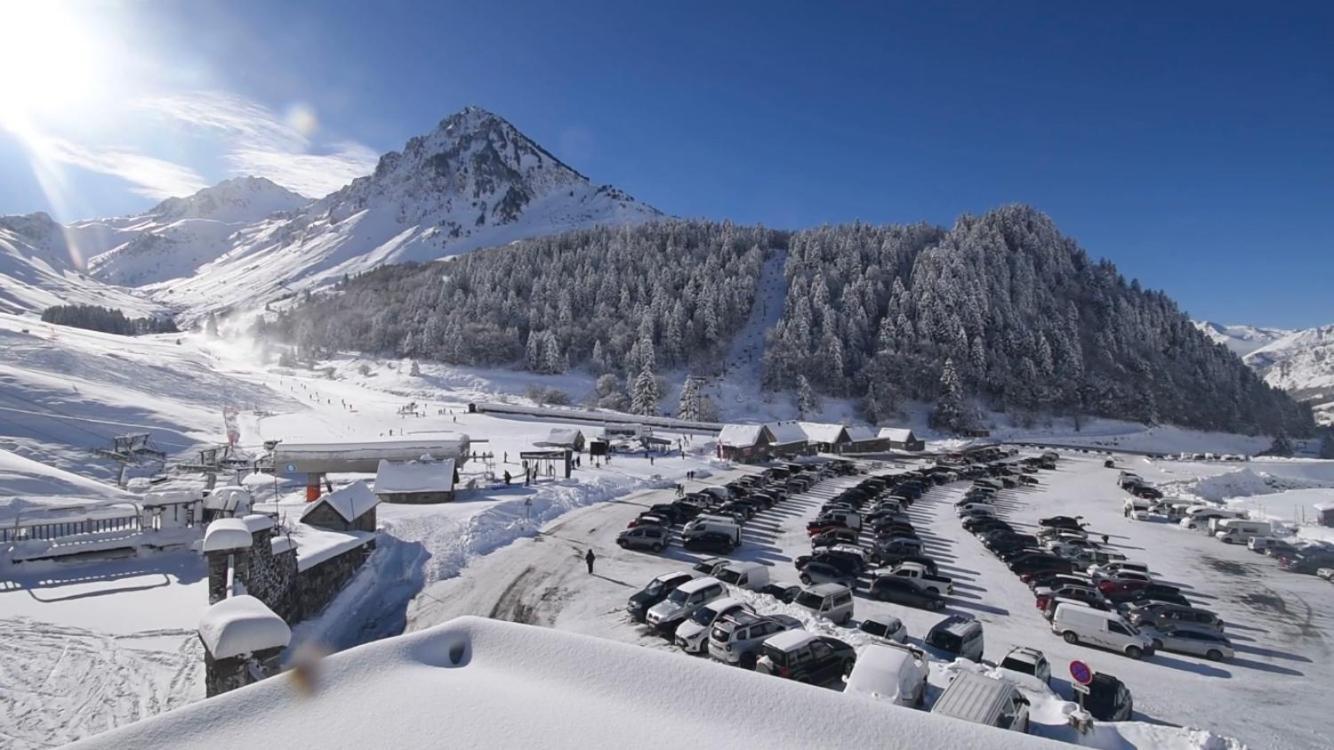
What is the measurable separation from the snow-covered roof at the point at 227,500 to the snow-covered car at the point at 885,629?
1900cm

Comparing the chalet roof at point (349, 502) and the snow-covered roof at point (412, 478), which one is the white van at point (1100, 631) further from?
the snow-covered roof at point (412, 478)

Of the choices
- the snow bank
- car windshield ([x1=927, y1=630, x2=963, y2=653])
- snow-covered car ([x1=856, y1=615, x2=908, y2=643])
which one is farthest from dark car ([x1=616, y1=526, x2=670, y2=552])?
the snow bank

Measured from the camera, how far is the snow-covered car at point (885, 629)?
1741 centimetres

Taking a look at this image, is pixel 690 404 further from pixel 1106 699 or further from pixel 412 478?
pixel 1106 699

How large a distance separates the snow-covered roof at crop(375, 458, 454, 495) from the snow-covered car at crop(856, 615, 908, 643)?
77.9 ft

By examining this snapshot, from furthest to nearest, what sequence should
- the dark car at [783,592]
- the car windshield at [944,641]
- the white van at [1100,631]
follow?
the dark car at [783,592]
the white van at [1100,631]
the car windshield at [944,641]

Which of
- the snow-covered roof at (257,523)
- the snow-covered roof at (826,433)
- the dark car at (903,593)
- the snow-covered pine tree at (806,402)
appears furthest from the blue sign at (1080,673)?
the snow-covered pine tree at (806,402)

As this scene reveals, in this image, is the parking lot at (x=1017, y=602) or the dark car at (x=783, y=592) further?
the dark car at (x=783, y=592)

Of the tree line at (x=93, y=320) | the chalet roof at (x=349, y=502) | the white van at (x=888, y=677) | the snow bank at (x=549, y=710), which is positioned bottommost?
the white van at (x=888, y=677)

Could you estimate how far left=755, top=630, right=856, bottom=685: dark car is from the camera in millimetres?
14750

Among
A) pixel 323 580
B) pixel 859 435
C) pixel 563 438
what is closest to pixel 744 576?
pixel 323 580

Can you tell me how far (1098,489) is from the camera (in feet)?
167

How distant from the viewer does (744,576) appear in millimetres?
22453

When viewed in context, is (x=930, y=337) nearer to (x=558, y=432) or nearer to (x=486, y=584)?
(x=558, y=432)
